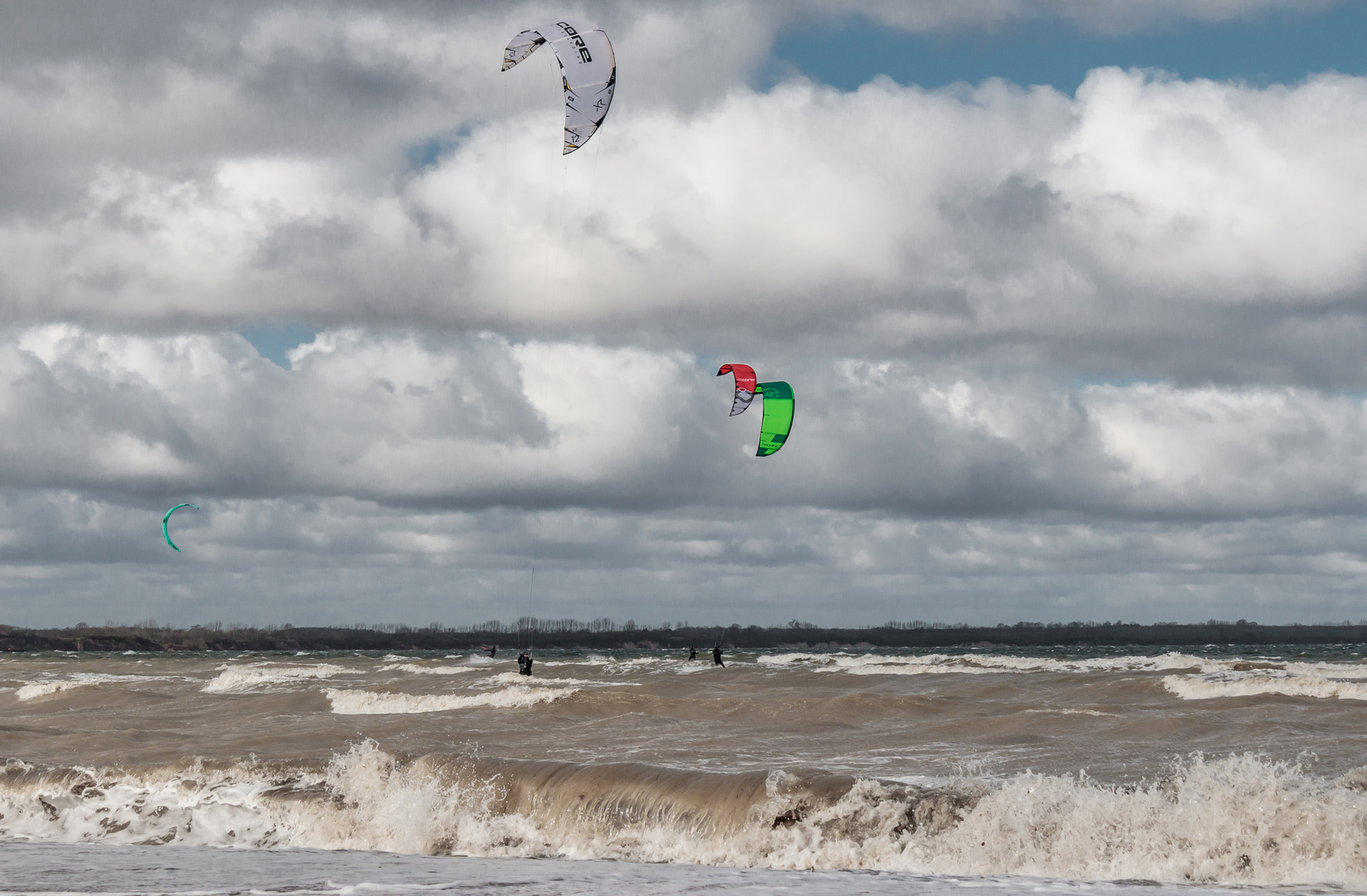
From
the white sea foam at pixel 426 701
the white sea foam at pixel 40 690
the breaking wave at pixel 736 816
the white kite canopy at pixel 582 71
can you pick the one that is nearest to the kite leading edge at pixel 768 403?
the white sea foam at pixel 426 701

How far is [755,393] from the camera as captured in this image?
90.1 ft

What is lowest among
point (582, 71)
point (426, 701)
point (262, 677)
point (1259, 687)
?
point (262, 677)

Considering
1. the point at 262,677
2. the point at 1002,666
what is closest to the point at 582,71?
the point at 262,677

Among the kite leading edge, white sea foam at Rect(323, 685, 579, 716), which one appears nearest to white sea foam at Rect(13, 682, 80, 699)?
white sea foam at Rect(323, 685, 579, 716)

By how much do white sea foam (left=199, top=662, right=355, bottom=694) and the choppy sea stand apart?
15.3 metres

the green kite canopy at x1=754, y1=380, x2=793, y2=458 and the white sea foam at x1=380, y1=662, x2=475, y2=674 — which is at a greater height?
the green kite canopy at x1=754, y1=380, x2=793, y2=458

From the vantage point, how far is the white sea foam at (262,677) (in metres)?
38.0

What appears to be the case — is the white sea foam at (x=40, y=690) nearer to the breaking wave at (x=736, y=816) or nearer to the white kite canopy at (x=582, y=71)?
the breaking wave at (x=736, y=816)

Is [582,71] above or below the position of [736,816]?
above

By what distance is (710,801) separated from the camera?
11344 mm

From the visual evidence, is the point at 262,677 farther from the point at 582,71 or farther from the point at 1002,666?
the point at 582,71

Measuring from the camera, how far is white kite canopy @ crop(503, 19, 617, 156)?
1677 centimetres

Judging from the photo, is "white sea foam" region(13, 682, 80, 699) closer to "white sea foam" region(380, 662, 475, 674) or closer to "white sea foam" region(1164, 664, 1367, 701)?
"white sea foam" region(380, 662, 475, 674)

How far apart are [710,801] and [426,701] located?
17.7 metres
